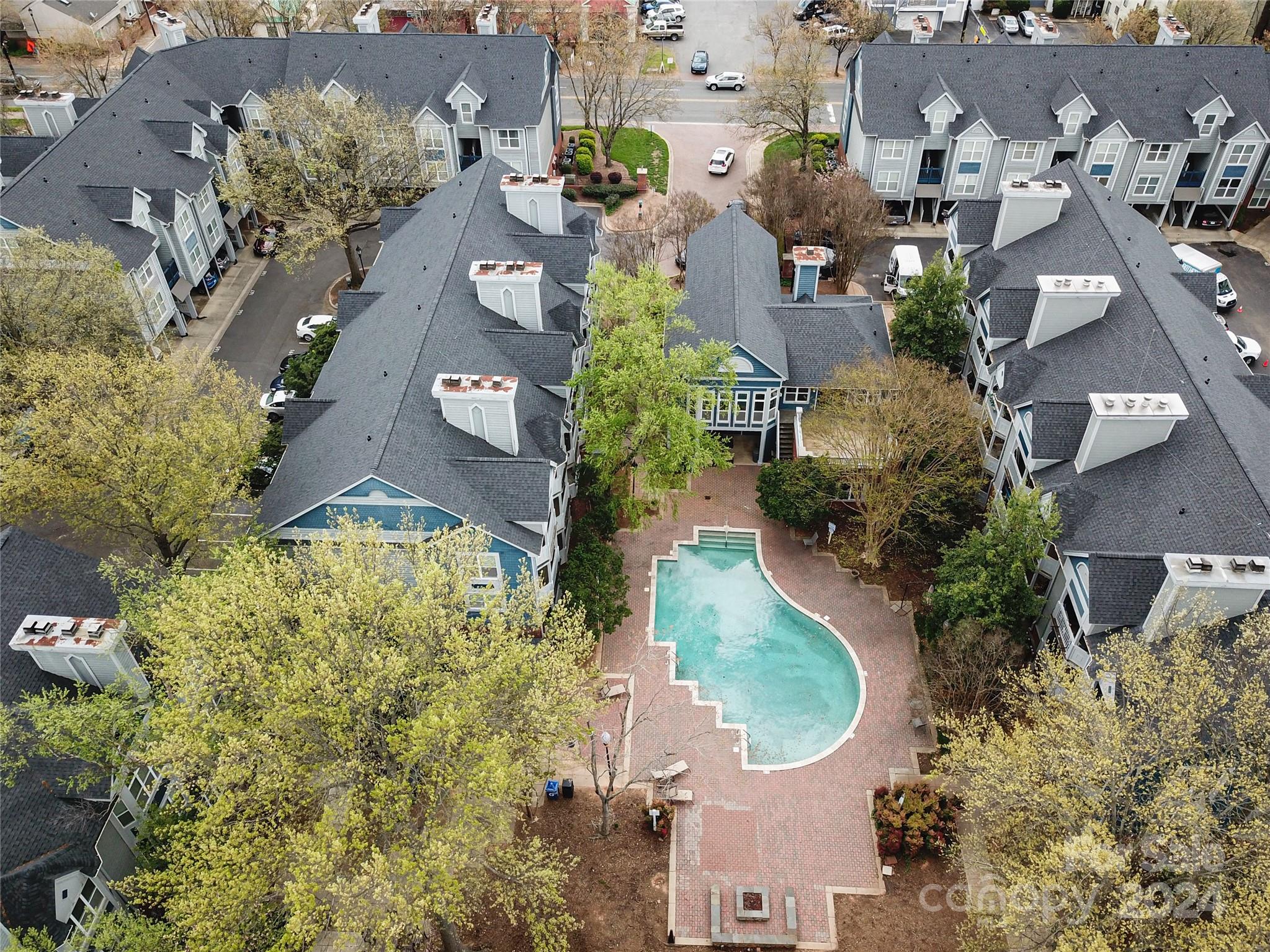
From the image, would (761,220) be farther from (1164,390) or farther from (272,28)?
(272,28)

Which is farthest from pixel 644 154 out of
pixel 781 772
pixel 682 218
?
pixel 781 772

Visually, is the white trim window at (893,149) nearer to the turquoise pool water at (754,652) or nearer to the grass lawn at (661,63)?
the grass lawn at (661,63)

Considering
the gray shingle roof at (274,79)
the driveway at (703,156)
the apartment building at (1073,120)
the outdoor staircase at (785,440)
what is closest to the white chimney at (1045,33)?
the apartment building at (1073,120)

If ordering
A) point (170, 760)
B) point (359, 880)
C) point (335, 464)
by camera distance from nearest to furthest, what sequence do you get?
point (359, 880)
point (170, 760)
point (335, 464)

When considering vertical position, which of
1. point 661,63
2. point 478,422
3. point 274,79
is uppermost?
point 274,79

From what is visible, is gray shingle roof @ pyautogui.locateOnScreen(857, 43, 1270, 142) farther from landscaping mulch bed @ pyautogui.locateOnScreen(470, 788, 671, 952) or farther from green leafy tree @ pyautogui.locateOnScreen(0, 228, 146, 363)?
landscaping mulch bed @ pyautogui.locateOnScreen(470, 788, 671, 952)

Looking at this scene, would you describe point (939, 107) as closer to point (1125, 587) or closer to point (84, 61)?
point (1125, 587)

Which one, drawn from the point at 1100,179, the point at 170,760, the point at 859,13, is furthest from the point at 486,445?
the point at 859,13
